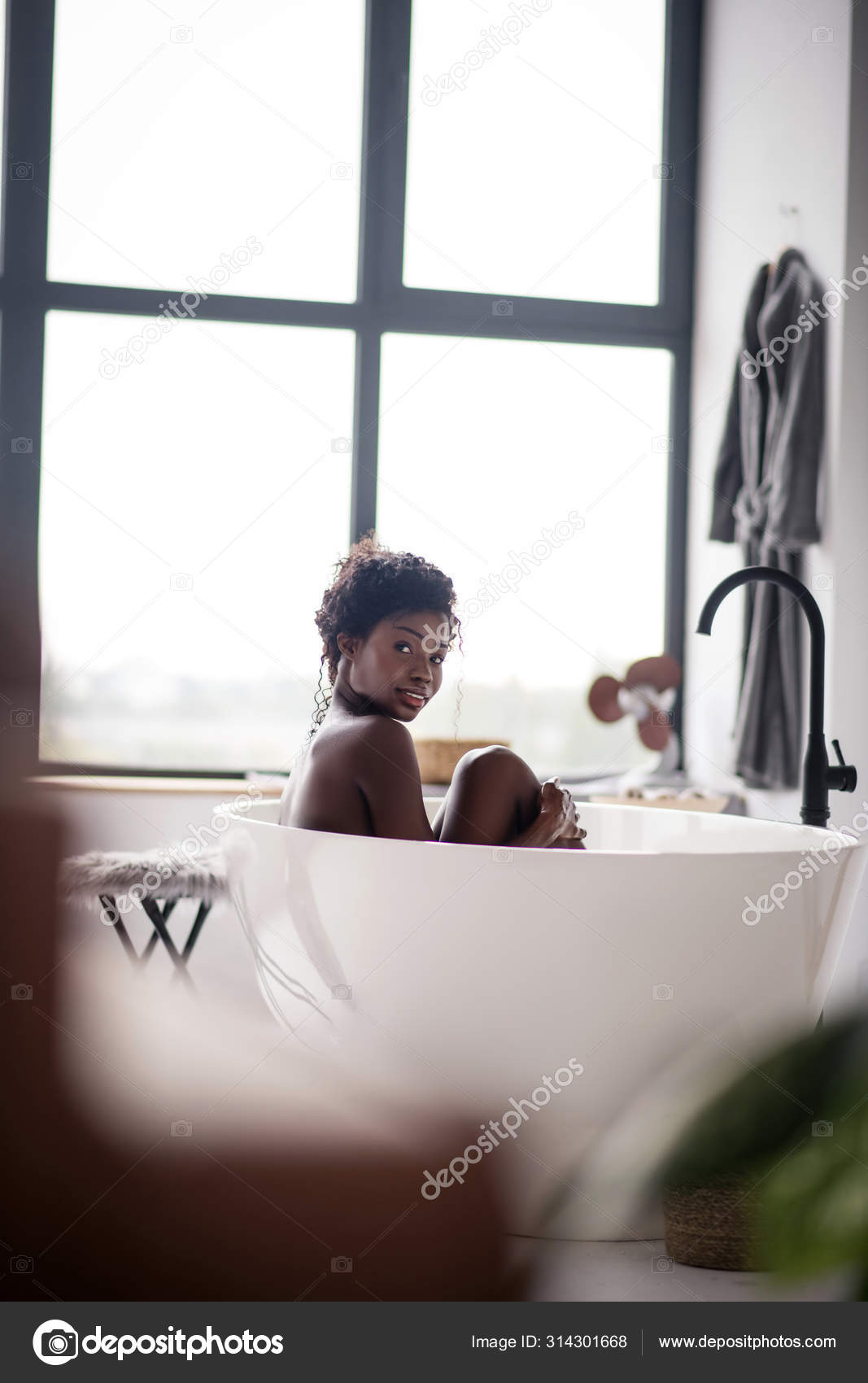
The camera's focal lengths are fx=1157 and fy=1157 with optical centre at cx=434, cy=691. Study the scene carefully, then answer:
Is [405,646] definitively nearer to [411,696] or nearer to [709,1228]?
[411,696]

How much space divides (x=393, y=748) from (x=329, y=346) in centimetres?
222

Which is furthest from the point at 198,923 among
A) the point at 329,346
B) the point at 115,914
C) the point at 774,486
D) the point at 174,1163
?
the point at 174,1163

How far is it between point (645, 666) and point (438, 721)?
636 millimetres

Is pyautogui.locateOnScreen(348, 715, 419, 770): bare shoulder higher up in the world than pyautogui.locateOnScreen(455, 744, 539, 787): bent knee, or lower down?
higher up

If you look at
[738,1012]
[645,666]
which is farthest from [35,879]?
[645,666]

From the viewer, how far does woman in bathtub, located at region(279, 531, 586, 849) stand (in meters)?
1.41

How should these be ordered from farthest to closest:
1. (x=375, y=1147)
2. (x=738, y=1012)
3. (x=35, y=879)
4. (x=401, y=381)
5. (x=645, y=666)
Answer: (x=401, y=381) < (x=645, y=666) < (x=738, y=1012) < (x=375, y=1147) < (x=35, y=879)

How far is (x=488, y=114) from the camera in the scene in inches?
133

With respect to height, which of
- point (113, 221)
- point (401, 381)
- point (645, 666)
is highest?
point (113, 221)

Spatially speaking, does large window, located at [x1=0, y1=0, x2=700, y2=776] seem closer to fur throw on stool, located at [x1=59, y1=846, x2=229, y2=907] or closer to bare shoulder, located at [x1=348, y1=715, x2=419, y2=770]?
fur throw on stool, located at [x1=59, y1=846, x2=229, y2=907]
